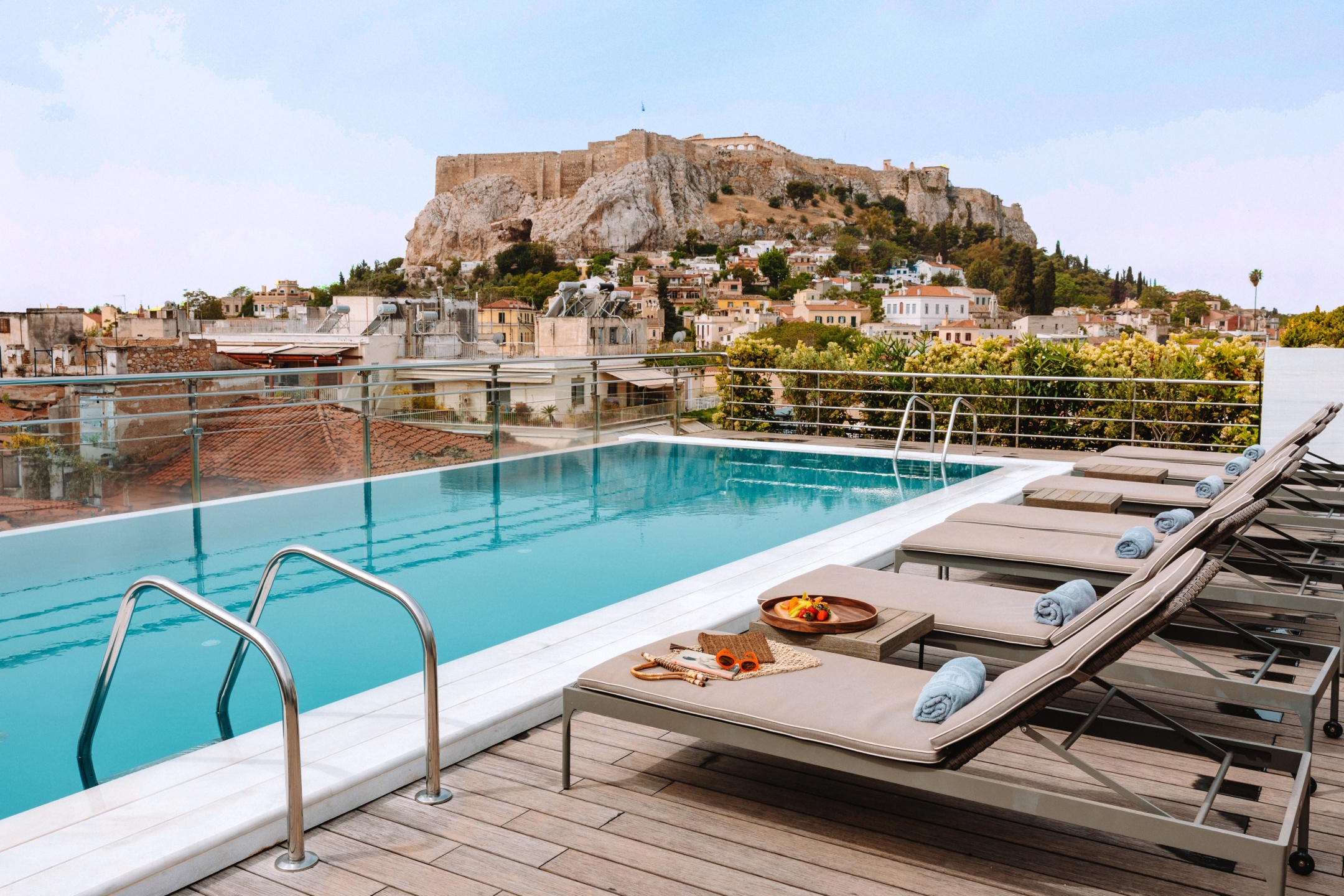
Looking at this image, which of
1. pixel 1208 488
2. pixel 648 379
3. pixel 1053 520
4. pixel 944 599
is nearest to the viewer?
pixel 944 599

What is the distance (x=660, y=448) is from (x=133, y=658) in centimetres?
598

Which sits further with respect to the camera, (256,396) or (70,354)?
(70,354)

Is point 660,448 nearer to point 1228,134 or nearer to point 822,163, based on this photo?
point 1228,134

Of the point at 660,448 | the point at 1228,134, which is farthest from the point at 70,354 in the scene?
the point at 1228,134

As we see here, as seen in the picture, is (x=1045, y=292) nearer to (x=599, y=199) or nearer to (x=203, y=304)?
(x=599, y=199)

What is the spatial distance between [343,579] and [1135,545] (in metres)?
3.42

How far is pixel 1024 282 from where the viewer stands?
275ft

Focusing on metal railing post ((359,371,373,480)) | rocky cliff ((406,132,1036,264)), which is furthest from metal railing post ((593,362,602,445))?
rocky cliff ((406,132,1036,264))

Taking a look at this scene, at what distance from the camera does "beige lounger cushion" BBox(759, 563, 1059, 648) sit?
2838 millimetres

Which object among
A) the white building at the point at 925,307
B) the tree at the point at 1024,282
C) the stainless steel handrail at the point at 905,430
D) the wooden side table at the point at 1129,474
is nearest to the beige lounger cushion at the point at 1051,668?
the wooden side table at the point at 1129,474

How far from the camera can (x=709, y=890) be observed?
1.98 m

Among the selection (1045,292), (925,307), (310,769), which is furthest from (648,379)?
(1045,292)

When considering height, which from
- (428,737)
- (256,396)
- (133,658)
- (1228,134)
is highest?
(1228,134)

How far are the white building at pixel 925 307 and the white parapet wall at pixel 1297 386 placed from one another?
74957 millimetres
